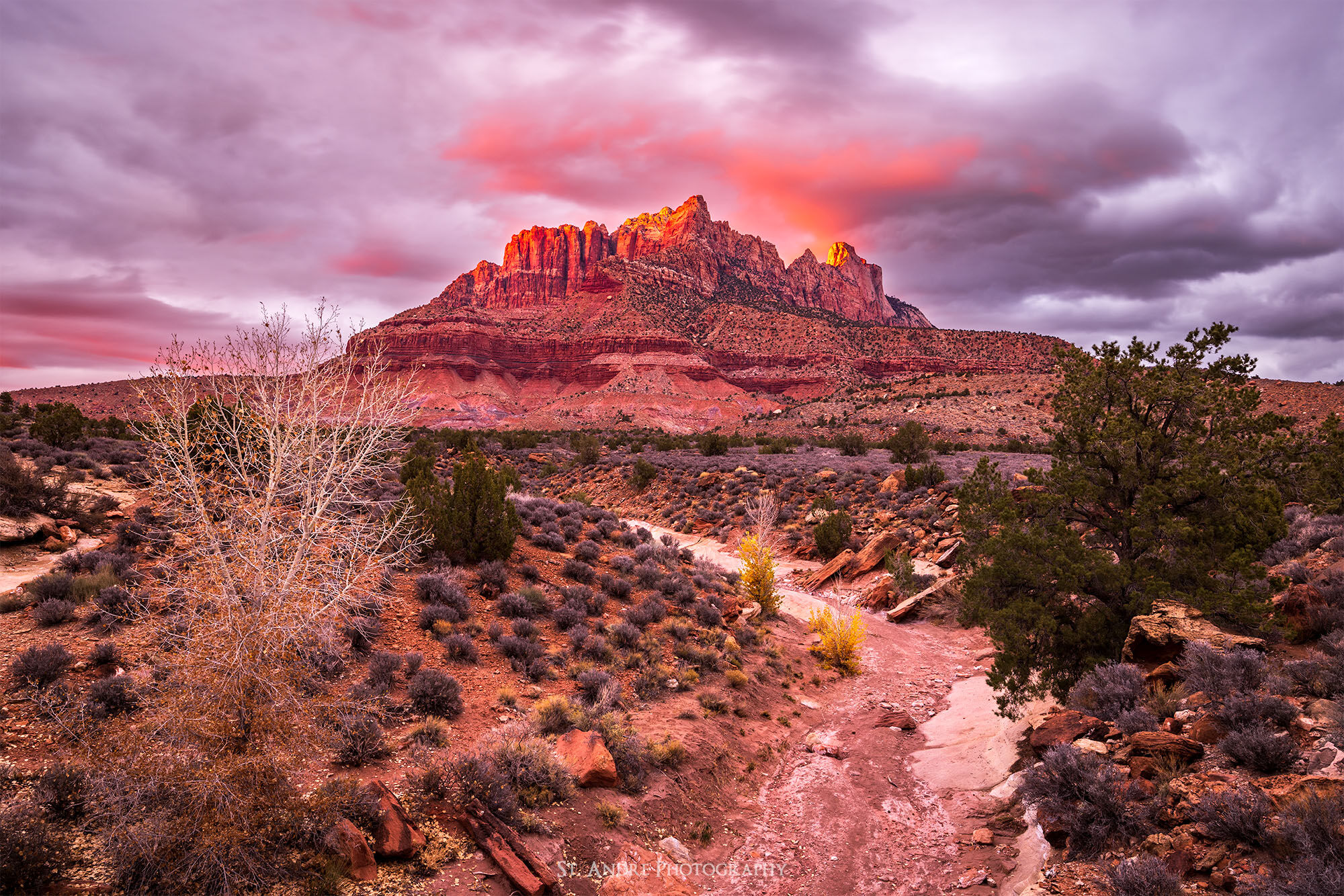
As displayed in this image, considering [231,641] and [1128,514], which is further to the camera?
[1128,514]

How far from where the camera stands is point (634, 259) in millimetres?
152375

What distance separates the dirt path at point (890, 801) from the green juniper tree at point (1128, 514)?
1502 mm

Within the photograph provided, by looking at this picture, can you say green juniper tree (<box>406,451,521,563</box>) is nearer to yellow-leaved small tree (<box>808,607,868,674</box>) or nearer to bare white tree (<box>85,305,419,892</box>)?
bare white tree (<box>85,305,419,892</box>)

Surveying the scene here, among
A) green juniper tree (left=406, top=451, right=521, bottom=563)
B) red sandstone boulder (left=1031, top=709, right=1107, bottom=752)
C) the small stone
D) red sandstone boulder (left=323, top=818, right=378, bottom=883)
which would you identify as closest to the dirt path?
the small stone

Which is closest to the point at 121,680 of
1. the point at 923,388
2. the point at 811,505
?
the point at 811,505

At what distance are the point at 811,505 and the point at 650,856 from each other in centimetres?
2025

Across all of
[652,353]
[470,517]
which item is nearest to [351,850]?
[470,517]

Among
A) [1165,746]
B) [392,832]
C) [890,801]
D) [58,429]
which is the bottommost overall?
[890,801]

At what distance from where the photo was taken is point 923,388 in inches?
2778

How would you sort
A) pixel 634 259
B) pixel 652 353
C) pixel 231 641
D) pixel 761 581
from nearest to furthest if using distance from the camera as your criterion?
pixel 231 641 → pixel 761 581 → pixel 652 353 → pixel 634 259

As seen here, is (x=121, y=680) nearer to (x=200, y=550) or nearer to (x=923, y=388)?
(x=200, y=550)

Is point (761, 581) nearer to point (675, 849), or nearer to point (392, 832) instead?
point (675, 849)

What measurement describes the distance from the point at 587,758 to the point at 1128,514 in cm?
804

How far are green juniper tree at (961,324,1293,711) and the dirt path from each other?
1502 millimetres
